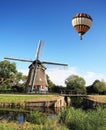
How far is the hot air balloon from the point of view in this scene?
17.4 metres

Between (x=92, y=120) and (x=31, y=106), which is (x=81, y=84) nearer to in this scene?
(x=31, y=106)

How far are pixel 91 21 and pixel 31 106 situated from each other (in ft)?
80.7

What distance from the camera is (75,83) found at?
71125 millimetres

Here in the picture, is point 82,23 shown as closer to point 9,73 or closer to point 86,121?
point 86,121

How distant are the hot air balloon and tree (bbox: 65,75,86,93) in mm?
51408

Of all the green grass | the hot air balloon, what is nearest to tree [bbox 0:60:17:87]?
the green grass

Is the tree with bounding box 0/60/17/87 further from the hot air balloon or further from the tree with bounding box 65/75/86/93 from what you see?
the hot air balloon

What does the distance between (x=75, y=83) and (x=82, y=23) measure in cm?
5425

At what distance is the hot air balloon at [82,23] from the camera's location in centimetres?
1738

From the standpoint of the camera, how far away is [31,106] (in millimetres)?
40438

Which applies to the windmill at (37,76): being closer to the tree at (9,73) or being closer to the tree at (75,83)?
the tree at (75,83)

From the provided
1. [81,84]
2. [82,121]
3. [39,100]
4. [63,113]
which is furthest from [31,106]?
[81,84]

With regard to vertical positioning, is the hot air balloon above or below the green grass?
above

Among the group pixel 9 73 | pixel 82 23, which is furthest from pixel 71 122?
pixel 9 73
